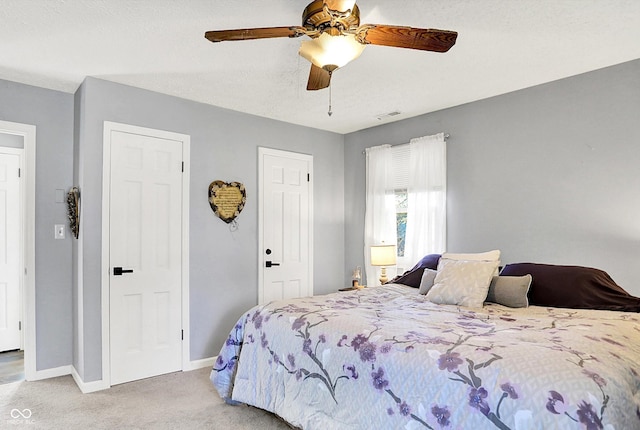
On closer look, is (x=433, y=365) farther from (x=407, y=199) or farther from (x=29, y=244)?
(x=29, y=244)

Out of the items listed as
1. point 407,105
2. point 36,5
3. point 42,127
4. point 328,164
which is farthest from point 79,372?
point 407,105

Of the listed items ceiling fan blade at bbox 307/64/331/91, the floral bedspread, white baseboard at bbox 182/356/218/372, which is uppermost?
ceiling fan blade at bbox 307/64/331/91

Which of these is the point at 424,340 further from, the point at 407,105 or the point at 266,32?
the point at 407,105

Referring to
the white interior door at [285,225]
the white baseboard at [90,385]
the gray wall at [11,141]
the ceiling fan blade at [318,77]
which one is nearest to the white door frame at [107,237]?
the white baseboard at [90,385]

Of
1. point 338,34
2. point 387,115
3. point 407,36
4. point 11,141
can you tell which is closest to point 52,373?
point 11,141

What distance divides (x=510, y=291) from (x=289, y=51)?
2.24 m

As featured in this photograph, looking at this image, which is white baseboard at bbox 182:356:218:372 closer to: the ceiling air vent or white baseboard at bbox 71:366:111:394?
white baseboard at bbox 71:366:111:394

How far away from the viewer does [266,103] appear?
12.7 ft

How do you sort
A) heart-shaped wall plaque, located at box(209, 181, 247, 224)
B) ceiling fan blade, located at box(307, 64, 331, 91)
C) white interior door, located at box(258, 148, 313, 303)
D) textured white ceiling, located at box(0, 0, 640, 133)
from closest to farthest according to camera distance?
textured white ceiling, located at box(0, 0, 640, 133) → ceiling fan blade, located at box(307, 64, 331, 91) → heart-shaped wall plaque, located at box(209, 181, 247, 224) → white interior door, located at box(258, 148, 313, 303)

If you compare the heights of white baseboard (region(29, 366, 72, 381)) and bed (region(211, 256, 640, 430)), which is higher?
bed (region(211, 256, 640, 430))

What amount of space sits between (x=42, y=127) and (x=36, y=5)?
60.7 inches

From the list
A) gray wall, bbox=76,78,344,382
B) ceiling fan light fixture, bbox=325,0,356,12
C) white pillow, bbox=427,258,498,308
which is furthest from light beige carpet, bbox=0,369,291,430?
ceiling fan light fixture, bbox=325,0,356,12

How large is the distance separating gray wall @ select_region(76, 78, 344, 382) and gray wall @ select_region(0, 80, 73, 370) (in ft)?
0.94

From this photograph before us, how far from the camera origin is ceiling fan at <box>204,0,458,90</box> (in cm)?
182
